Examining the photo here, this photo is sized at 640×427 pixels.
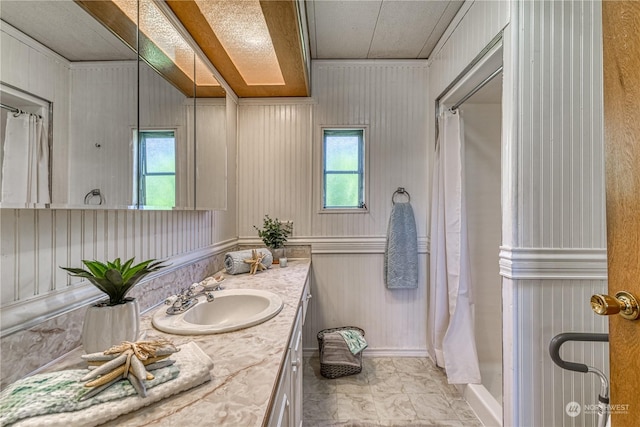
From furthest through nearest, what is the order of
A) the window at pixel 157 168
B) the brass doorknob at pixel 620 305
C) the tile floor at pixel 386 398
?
the tile floor at pixel 386 398 → the window at pixel 157 168 → the brass doorknob at pixel 620 305

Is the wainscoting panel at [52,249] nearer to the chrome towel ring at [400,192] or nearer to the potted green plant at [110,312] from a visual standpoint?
the potted green plant at [110,312]

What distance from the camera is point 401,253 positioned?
224 cm

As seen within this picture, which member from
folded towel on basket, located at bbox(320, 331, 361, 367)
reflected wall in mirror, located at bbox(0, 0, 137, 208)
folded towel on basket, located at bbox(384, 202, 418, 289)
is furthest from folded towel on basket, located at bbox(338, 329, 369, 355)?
reflected wall in mirror, located at bbox(0, 0, 137, 208)

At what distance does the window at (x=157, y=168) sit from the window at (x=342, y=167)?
4.35ft

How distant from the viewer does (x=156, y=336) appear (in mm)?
927

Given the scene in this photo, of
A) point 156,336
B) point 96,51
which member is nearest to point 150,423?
point 156,336

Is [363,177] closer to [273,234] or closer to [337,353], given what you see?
[273,234]

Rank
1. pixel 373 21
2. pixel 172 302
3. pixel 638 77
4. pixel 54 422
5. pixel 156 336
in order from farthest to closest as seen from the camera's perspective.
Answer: pixel 373 21, pixel 172 302, pixel 156 336, pixel 638 77, pixel 54 422

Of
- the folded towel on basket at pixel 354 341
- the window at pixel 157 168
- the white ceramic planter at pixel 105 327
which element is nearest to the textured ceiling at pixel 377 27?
the window at pixel 157 168

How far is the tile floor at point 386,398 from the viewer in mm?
1655

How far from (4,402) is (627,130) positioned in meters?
1.43

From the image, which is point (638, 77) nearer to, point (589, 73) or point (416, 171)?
point (589, 73)

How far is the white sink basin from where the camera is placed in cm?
96

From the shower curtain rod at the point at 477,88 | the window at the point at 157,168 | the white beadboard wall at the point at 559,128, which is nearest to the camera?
the window at the point at 157,168
